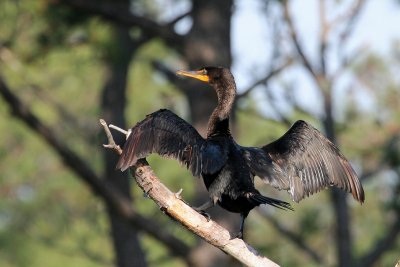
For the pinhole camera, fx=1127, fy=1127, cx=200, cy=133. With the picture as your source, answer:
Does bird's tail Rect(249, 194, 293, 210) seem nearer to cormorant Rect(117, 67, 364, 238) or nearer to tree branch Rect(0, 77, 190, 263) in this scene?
cormorant Rect(117, 67, 364, 238)

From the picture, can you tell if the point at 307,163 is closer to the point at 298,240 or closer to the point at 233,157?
the point at 233,157

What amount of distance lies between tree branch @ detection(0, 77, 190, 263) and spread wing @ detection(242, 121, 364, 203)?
5.28 m

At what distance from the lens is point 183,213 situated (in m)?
6.72

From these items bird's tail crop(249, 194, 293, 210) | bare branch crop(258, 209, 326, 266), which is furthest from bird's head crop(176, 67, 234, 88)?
bare branch crop(258, 209, 326, 266)

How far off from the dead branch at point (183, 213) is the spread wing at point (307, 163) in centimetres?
110

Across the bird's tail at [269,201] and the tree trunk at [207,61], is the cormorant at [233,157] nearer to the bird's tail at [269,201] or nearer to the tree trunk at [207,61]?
the bird's tail at [269,201]

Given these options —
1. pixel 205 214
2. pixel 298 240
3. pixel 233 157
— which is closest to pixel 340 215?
pixel 298 240

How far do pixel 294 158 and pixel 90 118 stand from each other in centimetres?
1561

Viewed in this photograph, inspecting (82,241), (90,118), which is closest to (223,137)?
(82,241)

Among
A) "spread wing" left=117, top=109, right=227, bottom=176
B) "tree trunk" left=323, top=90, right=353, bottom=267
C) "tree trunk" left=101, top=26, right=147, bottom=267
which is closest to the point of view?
"spread wing" left=117, top=109, right=227, bottom=176

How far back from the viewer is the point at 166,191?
672 cm

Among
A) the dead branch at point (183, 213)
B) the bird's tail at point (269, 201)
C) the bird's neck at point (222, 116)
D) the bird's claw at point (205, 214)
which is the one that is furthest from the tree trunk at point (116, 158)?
the dead branch at point (183, 213)

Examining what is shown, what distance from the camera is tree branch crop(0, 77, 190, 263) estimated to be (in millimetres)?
12984

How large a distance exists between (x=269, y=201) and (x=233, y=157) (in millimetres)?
668
